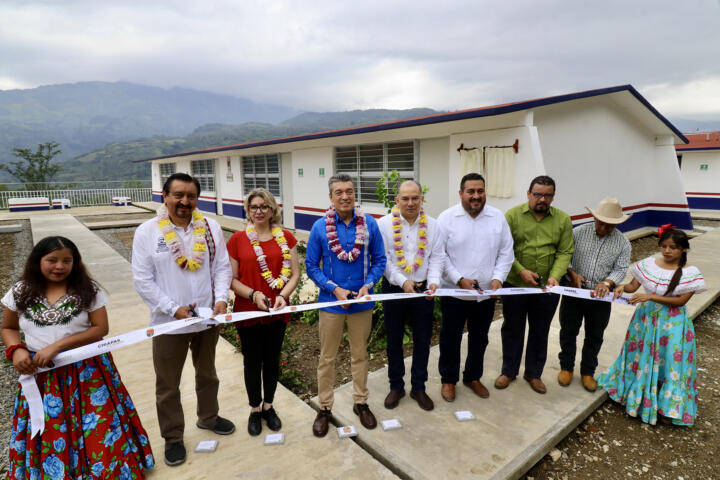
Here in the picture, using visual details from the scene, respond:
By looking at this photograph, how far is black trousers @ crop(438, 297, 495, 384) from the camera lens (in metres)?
3.35

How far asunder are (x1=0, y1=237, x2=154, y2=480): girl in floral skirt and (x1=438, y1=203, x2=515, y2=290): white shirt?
2.54 metres

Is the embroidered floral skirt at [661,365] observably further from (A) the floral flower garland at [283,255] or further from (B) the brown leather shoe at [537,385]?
(A) the floral flower garland at [283,255]

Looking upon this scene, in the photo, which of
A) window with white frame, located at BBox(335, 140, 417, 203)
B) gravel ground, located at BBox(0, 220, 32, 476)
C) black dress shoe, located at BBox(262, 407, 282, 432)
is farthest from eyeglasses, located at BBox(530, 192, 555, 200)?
window with white frame, located at BBox(335, 140, 417, 203)

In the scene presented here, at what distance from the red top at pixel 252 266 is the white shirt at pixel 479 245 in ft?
4.44

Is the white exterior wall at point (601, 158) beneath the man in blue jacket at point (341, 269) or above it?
above

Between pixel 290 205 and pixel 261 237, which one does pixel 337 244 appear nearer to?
pixel 261 237

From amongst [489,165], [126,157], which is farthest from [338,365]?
[126,157]

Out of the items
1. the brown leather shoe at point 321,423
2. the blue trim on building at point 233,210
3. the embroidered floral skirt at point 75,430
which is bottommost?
the brown leather shoe at point 321,423

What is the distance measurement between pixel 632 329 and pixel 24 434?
4.35m

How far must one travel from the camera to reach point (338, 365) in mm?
4266

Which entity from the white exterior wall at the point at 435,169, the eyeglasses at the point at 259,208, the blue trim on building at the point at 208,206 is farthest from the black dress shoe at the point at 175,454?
the blue trim on building at the point at 208,206

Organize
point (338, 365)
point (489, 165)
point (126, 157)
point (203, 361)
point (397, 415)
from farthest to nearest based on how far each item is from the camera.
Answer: point (126, 157) → point (489, 165) → point (338, 365) → point (397, 415) → point (203, 361)

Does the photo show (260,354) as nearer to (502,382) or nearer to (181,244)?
(181,244)

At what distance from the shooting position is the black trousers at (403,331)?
10.5 feet
